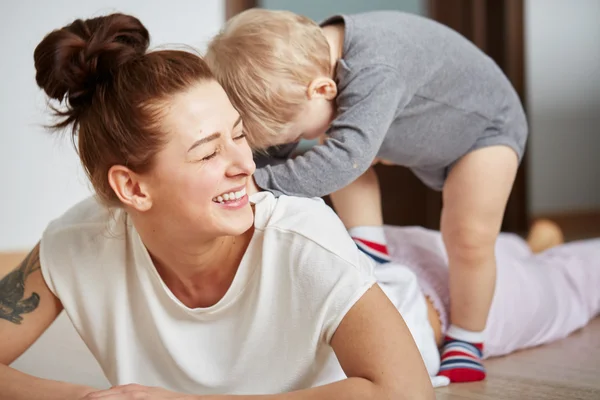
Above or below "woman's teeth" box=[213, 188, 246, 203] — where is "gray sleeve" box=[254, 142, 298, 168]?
below

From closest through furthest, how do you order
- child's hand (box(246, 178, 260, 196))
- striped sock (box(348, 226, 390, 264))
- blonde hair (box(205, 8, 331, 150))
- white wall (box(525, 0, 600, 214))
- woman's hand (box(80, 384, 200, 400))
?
woman's hand (box(80, 384, 200, 400))
child's hand (box(246, 178, 260, 196))
blonde hair (box(205, 8, 331, 150))
striped sock (box(348, 226, 390, 264))
white wall (box(525, 0, 600, 214))

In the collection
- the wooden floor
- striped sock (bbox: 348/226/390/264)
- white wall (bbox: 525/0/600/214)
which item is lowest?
white wall (bbox: 525/0/600/214)

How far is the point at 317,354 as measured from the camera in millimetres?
1328

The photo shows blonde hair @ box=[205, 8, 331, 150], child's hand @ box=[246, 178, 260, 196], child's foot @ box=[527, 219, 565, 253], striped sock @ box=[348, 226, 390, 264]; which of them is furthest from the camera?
child's foot @ box=[527, 219, 565, 253]

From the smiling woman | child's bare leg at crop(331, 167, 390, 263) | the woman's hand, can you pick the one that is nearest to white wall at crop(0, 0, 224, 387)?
child's bare leg at crop(331, 167, 390, 263)

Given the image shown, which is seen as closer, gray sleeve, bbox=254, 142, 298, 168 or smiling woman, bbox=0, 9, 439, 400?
smiling woman, bbox=0, 9, 439, 400

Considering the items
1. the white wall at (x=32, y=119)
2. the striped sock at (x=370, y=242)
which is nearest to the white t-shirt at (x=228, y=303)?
the striped sock at (x=370, y=242)

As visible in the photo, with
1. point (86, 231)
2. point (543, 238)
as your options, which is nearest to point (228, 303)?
point (86, 231)

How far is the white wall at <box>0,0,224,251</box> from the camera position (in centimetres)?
284

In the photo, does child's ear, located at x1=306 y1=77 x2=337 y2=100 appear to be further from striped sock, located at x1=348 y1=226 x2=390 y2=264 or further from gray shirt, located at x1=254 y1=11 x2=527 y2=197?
striped sock, located at x1=348 y1=226 x2=390 y2=264

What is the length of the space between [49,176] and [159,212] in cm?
178

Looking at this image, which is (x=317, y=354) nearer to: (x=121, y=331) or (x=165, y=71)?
(x=121, y=331)

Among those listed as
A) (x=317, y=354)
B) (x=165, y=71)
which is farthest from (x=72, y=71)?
(x=317, y=354)

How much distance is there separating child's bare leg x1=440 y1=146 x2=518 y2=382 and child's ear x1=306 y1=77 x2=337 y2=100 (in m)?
0.39
